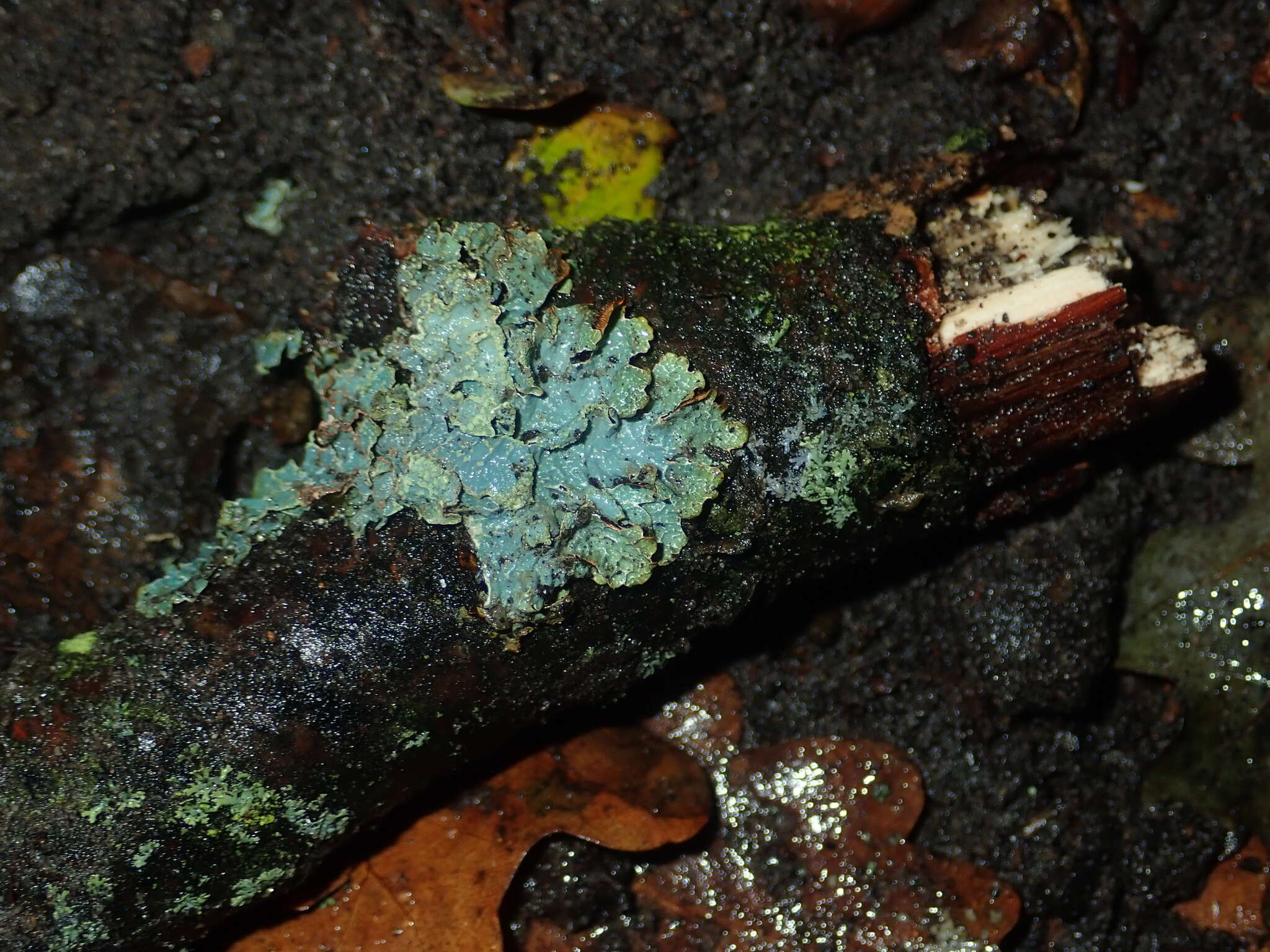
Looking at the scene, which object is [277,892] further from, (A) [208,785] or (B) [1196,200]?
(B) [1196,200]

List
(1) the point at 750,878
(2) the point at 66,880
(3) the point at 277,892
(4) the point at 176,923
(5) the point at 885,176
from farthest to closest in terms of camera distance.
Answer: (1) the point at 750,878, (5) the point at 885,176, (3) the point at 277,892, (4) the point at 176,923, (2) the point at 66,880

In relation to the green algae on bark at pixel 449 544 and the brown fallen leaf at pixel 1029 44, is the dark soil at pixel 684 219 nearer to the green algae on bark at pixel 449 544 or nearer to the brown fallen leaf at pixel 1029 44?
the brown fallen leaf at pixel 1029 44

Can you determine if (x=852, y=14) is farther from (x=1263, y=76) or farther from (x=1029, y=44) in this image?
(x=1263, y=76)

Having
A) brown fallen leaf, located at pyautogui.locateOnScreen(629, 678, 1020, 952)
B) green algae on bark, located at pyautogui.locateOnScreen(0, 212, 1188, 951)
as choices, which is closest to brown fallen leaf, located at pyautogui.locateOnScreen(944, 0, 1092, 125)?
green algae on bark, located at pyautogui.locateOnScreen(0, 212, 1188, 951)

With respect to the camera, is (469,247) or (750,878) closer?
(469,247)

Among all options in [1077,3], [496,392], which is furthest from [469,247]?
[1077,3]

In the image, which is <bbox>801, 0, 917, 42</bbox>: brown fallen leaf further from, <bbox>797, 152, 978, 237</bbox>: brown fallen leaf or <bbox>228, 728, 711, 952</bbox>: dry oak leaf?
<bbox>228, 728, 711, 952</bbox>: dry oak leaf
